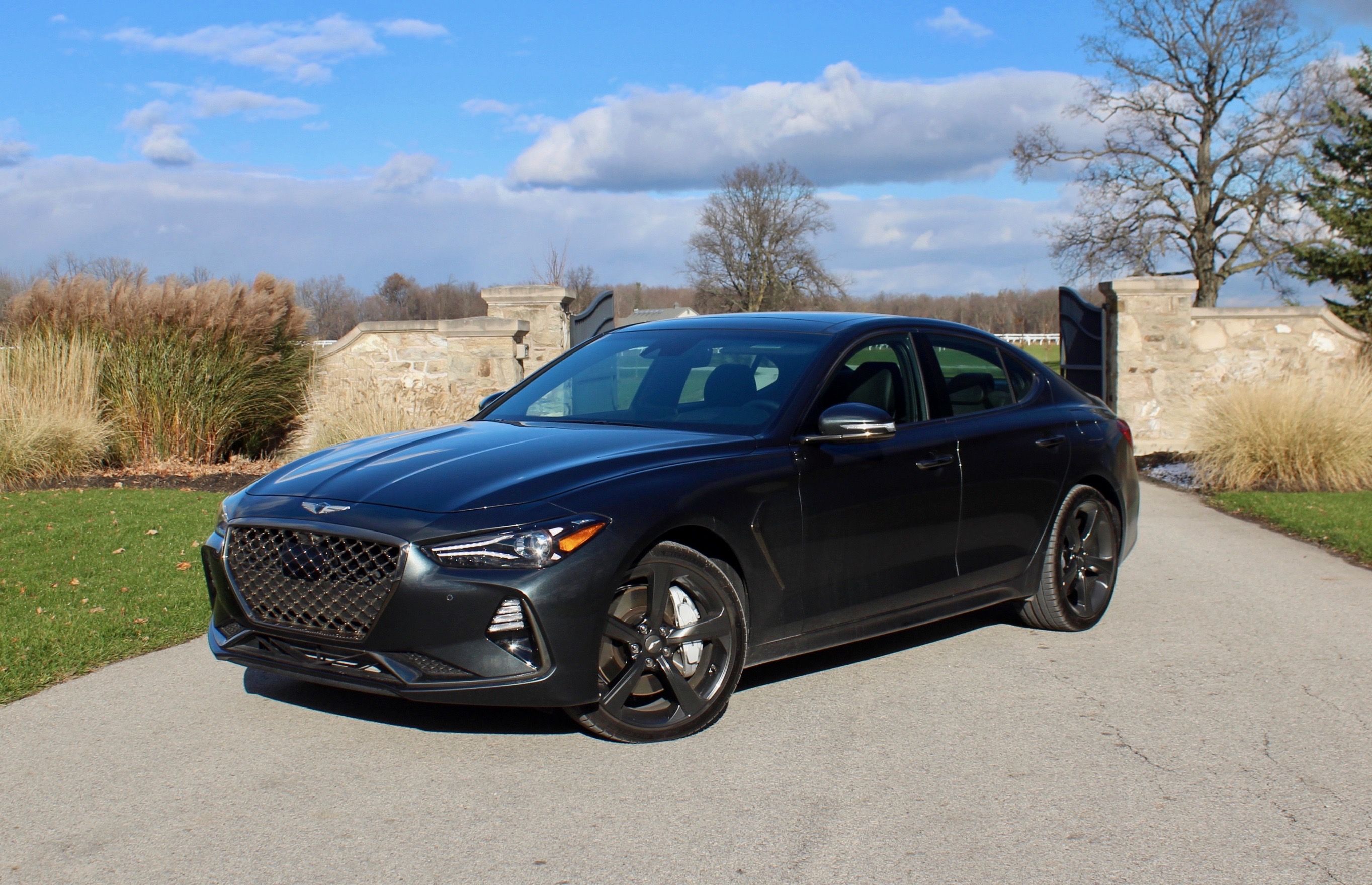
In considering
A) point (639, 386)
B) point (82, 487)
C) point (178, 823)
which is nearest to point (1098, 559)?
point (639, 386)

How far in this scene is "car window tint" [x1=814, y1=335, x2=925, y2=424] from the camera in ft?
19.1

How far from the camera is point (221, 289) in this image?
14766mm

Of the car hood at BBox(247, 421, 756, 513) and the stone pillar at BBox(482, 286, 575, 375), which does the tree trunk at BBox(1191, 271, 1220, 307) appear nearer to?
the stone pillar at BBox(482, 286, 575, 375)

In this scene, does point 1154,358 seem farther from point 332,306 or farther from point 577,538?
point 332,306

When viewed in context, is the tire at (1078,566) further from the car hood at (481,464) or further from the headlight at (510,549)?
the headlight at (510,549)

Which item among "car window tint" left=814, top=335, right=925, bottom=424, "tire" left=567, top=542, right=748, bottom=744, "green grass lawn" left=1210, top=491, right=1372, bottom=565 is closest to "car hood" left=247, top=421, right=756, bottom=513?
"tire" left=567, top=542, right=748, bottom=744

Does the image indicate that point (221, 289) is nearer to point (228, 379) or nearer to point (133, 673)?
point (228, 379)

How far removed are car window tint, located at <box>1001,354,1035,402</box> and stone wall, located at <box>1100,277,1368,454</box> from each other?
35.4ft

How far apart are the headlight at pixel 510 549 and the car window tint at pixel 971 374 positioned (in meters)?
2.55

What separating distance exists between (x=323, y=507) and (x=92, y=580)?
159 inches

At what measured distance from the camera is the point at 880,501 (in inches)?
221

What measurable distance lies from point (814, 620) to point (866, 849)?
62.5 inches

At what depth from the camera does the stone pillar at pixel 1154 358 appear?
56.0ft

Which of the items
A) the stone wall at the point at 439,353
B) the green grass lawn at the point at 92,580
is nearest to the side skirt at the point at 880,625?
the green grass lawn at the point at 92,580
